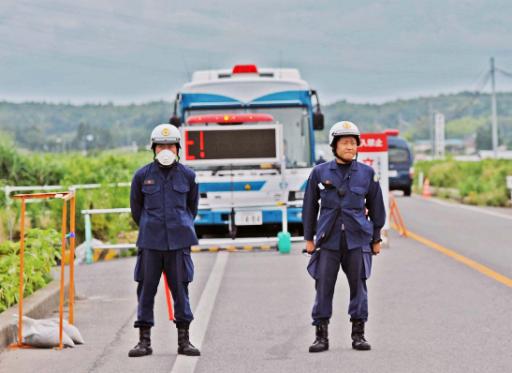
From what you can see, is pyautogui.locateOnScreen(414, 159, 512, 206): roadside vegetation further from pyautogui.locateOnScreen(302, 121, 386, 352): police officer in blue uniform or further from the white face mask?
the white face mask

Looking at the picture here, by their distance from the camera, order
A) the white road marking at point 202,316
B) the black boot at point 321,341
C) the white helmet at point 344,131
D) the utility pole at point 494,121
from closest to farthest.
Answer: the white road marking at point 202,316
the white helmet at point 344,131
the black boot at point 321,341
the utility pole at point 494,121

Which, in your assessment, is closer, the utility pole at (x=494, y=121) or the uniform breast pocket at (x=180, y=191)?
the uniform breast pocket at (x=180, y=191)

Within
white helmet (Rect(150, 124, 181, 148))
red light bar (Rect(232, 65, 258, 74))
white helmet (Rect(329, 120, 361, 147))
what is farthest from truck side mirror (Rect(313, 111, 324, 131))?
white helmet (Rect(150, 124, 181, 148))

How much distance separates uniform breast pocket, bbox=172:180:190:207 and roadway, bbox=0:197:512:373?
123 cm

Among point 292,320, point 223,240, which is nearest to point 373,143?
point 223,240

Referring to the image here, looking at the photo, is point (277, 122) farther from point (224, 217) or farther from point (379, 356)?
point (379, 356)

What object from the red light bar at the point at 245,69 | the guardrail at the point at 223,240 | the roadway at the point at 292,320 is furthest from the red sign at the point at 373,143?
the red light bar at the point at 245,69

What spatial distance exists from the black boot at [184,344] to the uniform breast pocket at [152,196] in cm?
98

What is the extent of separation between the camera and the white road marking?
793 centimetres

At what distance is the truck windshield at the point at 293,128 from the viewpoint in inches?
810

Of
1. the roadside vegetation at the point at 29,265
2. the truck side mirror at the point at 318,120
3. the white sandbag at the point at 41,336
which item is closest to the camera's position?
the white sandbag at the point at 41,336

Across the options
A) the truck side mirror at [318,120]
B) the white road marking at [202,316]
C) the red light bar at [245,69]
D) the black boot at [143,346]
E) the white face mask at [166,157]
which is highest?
the red light bar at [245,69]

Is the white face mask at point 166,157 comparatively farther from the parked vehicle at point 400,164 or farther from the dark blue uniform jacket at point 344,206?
the parked vehicle at point 400,164

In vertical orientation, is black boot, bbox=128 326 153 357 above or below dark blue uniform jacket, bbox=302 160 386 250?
below
